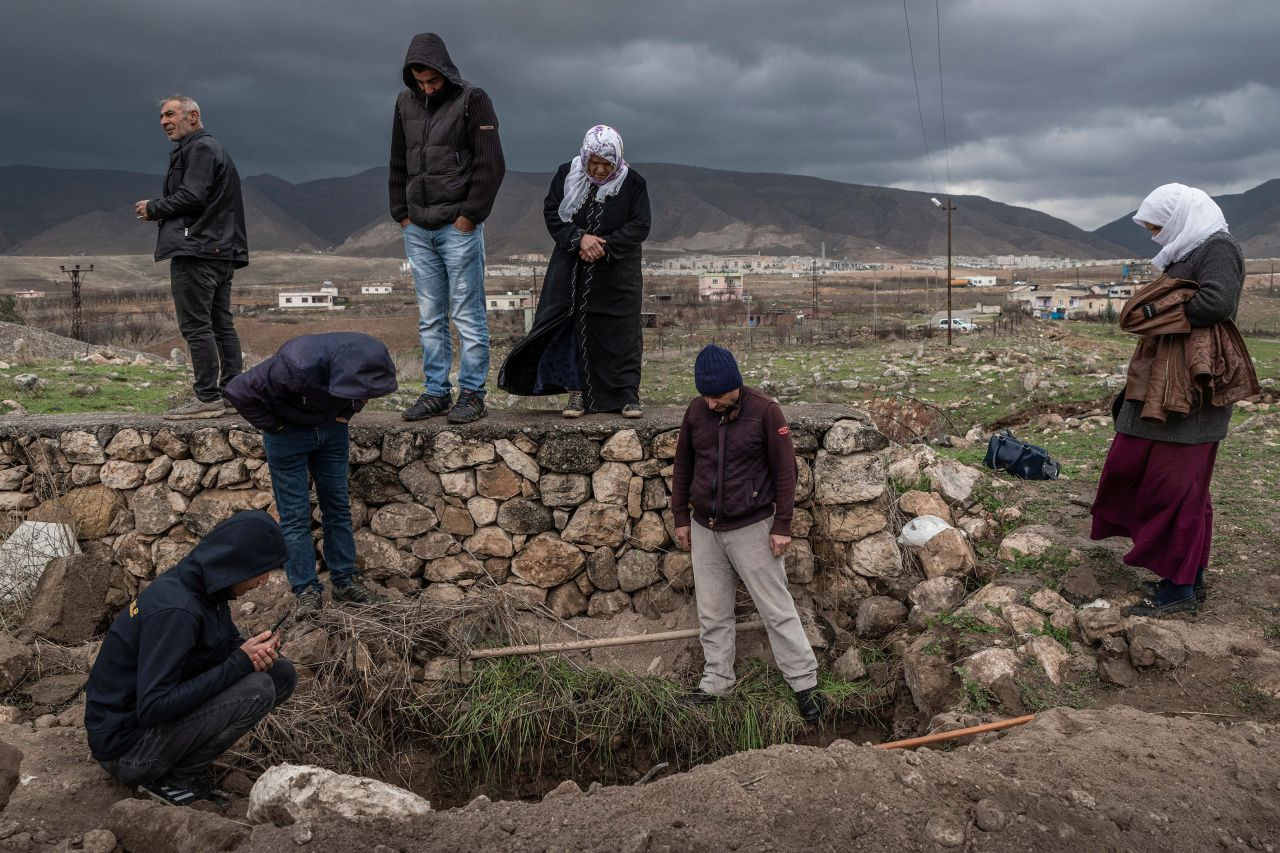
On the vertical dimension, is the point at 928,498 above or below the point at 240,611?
above

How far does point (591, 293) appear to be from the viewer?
5.18 metres

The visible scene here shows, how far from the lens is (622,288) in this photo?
5.17 metres

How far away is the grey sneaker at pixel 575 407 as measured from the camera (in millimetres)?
5348

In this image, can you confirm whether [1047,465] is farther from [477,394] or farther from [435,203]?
[435,203]

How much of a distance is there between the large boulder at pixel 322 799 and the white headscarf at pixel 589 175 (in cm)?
323

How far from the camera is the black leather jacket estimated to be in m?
5.08

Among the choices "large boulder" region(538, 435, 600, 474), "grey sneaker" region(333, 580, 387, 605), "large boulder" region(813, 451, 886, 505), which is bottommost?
"grey sneaker" region(333, 580, 387, 605)

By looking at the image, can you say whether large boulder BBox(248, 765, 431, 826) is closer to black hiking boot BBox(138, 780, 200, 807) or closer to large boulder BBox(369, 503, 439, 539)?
black hiking boot BBox(138, 780, 200, 807)

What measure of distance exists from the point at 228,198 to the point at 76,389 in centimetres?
524

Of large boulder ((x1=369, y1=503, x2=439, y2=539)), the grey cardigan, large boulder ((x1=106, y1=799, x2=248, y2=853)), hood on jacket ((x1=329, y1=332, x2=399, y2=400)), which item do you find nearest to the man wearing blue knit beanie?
hood on jacket ((x1=329, y1=332, x2=399, y2=400))

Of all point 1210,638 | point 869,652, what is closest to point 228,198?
point 869,652

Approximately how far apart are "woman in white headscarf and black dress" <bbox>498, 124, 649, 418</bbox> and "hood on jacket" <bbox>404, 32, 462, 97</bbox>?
0.82 metres

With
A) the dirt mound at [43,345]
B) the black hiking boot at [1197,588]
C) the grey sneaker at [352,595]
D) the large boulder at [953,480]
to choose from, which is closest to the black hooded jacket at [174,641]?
the grey sneaker at [352,595]

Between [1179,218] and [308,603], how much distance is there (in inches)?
193
